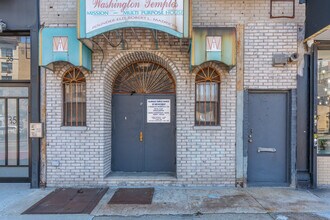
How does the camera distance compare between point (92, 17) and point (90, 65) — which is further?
point (90, 65)

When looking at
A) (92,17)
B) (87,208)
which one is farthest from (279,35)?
(87,208)

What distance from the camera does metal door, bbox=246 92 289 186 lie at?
19.0ft

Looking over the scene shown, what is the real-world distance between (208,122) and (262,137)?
142cm

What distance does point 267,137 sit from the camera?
582cm

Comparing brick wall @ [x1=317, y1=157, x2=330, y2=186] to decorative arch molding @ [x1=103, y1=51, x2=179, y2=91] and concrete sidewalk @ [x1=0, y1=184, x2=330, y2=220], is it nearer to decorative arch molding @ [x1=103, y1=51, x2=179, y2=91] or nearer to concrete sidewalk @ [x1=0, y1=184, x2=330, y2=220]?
concrete sidewalk @ [x1=0, y1=184, x2=330, y2=220]

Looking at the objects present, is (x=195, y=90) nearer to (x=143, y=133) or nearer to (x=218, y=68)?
(x=218, y=68)

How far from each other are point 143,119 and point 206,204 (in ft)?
8.73

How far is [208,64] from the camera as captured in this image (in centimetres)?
565

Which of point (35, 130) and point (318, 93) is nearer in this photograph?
point (35, 130)

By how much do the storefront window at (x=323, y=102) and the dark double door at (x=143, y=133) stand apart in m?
3.72

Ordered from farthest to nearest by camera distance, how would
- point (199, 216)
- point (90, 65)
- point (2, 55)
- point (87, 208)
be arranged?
1. point (2, 55)
2. point (90, 65)
3. point (87, 208)
4. point (199, 216)

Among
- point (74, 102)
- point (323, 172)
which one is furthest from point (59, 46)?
point (323, 172)

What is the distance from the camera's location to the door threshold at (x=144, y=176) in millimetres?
5680

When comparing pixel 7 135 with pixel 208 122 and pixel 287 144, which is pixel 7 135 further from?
pixel 287 144
